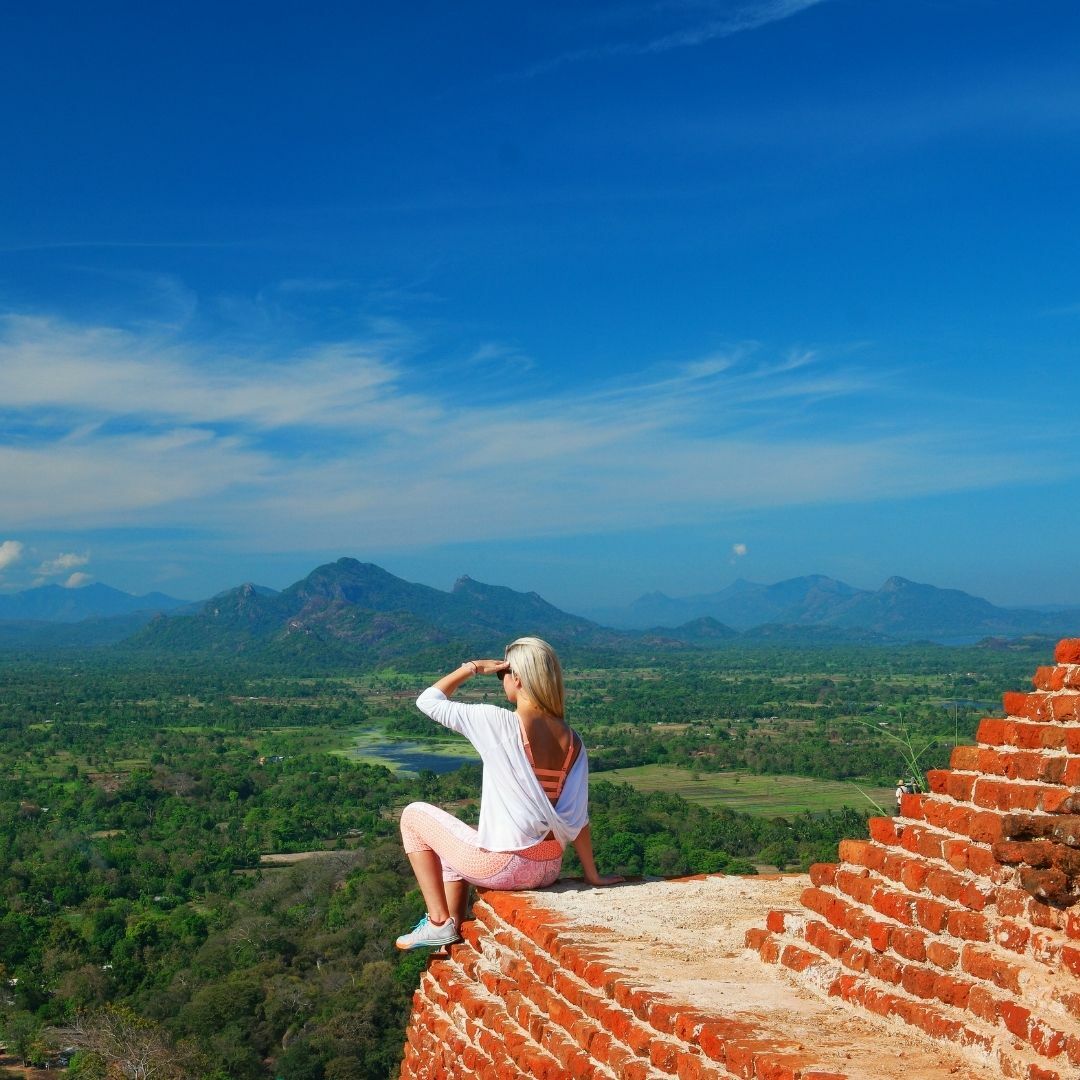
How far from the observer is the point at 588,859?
5.54 metres

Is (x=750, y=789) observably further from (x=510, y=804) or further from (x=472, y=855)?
(x=510, y=804)

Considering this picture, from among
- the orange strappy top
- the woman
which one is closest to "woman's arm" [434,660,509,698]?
the woman

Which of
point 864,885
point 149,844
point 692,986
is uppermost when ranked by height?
point 864,885

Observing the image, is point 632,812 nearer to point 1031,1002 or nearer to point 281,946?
point 281,946

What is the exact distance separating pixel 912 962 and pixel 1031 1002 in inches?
19.9

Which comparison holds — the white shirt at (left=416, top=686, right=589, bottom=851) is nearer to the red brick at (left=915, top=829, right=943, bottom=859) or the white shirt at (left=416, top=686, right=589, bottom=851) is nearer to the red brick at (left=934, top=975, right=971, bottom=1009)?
the red brick at (left=915, top=829, right=943, bottom=859)

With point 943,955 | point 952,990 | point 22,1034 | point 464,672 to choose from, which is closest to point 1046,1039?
point 952,990

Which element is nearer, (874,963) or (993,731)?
(874,963)

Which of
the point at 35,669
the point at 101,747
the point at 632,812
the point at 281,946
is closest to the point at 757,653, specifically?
the point at 35,669

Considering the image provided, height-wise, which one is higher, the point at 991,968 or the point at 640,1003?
the point at 991,968

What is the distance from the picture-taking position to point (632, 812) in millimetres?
40500

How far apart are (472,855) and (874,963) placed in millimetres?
2057

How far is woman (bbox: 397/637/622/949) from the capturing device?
519 centimetres

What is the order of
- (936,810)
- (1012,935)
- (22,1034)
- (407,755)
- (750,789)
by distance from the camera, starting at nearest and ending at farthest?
(1012,935), (936,810), (22,1034), (750,789), (407,755)
